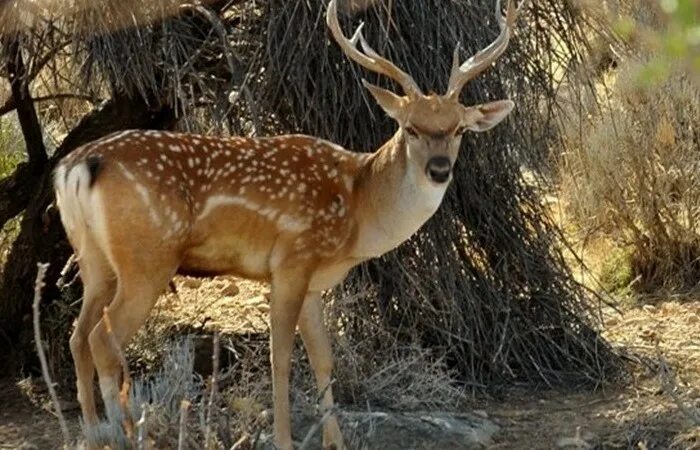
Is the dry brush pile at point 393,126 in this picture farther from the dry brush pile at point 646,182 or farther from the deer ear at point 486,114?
the dry brush pile at point 646,182

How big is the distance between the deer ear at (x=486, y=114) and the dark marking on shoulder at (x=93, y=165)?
1.61 m

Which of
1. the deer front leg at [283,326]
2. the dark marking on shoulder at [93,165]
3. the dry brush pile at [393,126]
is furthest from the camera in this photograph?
the dry brush pile at [393,126]

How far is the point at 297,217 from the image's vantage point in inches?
245

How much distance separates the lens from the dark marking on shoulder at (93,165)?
5797 mm

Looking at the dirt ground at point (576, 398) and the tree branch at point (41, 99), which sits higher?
the tree branch at point (41, 99)

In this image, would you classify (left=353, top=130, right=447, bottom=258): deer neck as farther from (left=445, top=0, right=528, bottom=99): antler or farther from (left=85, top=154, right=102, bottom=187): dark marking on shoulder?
(left=85, top=154, right=102, bottom=187): dark marking on shoulder

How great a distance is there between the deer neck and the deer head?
0.31 ft

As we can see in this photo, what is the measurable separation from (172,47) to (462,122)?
1.78 meters

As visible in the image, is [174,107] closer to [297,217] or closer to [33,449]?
[297,217]

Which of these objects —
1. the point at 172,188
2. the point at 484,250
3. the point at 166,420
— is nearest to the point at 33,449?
the point at 166,420

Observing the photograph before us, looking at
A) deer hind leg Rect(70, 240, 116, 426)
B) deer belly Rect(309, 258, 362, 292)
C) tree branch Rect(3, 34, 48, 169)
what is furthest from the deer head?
tree branch Rect(3, 34, 48, 169)

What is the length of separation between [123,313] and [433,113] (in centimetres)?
157

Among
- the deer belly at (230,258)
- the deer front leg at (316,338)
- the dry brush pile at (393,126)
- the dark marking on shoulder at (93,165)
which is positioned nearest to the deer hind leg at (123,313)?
the deer belly at (230,258)

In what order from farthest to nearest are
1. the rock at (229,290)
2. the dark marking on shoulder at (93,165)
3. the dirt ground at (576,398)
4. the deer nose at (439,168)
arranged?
the rock at (229,290) < the dirt ground at (576,398) < the deer nose at (439,168) < the dark marking on shoulder at (93,165)
